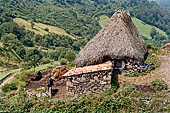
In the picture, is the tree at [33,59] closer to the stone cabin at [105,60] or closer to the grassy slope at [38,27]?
the stone cabin at [105,60]

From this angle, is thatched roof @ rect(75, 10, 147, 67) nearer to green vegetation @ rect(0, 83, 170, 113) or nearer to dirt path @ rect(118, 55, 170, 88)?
dirt path @ rect(118, 55, 170, 88)

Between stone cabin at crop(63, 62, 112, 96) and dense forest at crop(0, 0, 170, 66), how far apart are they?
52.9 feet

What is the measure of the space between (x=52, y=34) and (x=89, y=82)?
81.2 metres

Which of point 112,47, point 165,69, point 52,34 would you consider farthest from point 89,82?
point 52,34

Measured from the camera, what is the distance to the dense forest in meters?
64.4

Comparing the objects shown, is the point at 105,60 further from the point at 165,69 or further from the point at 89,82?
the point at 165,69

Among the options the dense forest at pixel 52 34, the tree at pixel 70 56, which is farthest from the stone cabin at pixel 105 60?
the tree at pixel 70 56

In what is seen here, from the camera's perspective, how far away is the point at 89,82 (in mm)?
13922

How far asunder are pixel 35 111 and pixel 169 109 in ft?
21.9

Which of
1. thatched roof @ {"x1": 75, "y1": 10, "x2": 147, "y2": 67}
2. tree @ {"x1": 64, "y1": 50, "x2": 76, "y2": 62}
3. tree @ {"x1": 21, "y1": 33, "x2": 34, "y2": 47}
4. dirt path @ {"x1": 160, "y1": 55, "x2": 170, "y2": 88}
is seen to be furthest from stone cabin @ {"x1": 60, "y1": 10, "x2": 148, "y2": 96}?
tree @ {"x1": 21, "y1": 33, "x2": 34, "y2": 47}

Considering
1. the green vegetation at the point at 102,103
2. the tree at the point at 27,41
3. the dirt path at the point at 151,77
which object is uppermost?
the tree at the point at 27,41

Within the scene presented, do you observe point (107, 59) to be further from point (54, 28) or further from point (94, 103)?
point (54, 28)

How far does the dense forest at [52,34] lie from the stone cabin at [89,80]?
1611 centimetres

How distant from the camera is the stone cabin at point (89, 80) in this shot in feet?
45.0
